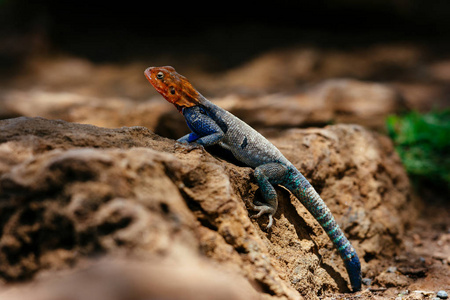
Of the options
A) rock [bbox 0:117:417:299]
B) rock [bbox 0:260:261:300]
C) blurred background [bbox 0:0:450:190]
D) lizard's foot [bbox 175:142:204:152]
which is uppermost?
blurred background [bbox 0:0:450:190]

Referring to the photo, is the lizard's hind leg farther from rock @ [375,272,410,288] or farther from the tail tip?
rock @ [375,272,410,288]

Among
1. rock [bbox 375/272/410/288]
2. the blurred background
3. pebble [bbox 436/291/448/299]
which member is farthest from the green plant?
pebble [bbox 436/291/448/299]

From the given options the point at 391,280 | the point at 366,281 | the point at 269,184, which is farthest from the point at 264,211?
the point at 391,280

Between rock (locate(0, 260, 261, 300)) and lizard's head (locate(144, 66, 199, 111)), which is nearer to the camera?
rock (locate(0, 260, 261, 300))

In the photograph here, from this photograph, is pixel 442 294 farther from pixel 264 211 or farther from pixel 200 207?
pixel 200 207

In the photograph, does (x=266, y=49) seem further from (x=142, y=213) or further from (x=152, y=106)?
(x=142, y=213)

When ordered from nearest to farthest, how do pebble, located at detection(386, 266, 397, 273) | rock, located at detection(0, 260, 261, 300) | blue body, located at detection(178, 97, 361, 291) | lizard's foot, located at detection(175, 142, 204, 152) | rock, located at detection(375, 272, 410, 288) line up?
rock, located at detection(0, 260, 261, 300) → lizard's foot, located at detection(175, 142, 204, 152) → blue body, located at detection(178, 97, 361, 291) → rock, located at detection(375, 272, 410, 288) → pebble, located at detection(386, 266, 397, 273)
